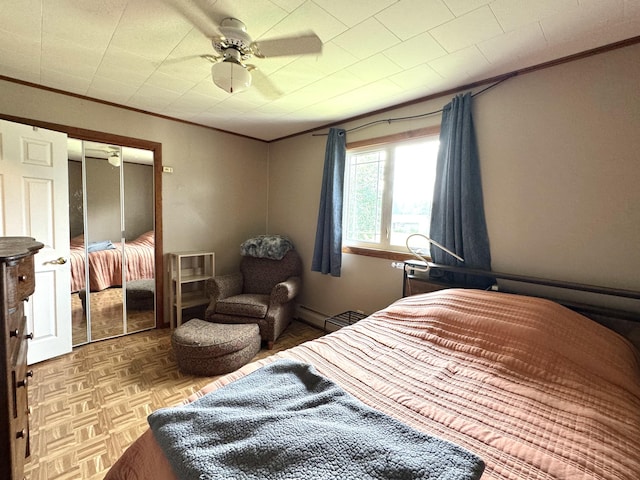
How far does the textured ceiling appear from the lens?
1.37m

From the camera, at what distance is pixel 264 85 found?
2191 mm

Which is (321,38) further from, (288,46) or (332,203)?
(332,203)

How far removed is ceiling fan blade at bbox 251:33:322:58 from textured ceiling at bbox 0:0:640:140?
0.04 m

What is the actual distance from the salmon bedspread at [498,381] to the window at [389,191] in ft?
3.28

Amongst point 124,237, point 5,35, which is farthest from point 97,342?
point 5,35

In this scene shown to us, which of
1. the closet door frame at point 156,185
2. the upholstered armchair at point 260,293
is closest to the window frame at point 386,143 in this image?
the upholstered armchair at point 260,293

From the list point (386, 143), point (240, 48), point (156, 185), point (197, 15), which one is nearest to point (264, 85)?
point (240, 48)

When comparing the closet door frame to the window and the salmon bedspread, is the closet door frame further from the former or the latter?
the salmon bedspread

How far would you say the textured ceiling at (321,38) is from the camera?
1.37 m

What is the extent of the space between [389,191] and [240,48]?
169cm

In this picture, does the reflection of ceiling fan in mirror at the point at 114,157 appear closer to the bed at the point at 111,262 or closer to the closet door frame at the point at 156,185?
the closet door frame at the point at 156,185

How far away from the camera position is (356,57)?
178 centimetres

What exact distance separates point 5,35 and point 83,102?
37.7 inches

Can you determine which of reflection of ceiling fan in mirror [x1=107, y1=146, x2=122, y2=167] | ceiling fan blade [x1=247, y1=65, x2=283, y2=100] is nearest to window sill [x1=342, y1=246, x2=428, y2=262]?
ceiling fan blade [x1=247, y1=65, x2=283, y2=100]
